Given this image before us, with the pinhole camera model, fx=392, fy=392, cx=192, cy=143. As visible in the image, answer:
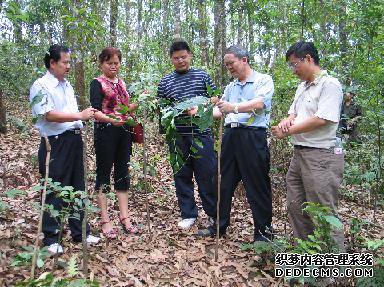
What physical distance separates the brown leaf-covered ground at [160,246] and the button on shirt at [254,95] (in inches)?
46.3

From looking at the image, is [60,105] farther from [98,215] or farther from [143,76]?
[98,215]

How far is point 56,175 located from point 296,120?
220 cm

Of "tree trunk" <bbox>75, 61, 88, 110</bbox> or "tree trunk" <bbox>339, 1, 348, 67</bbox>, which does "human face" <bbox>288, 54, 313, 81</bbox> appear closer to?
"tree trunk" <bbox>75, 61, 88, 110</bbox>

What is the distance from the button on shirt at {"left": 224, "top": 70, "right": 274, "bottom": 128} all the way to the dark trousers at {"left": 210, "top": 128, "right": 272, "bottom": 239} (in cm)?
9

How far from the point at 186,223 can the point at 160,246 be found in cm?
59

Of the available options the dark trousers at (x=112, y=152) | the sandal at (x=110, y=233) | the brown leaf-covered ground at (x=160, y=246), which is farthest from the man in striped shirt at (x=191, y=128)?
the sandal at (x=110, y=233)

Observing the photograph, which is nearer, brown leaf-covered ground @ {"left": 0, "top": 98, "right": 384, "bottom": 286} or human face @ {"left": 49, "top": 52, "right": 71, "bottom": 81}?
brown leaf-covered ground @ {"left": 0, "top": 98, "right": 384, "bottom": 286}

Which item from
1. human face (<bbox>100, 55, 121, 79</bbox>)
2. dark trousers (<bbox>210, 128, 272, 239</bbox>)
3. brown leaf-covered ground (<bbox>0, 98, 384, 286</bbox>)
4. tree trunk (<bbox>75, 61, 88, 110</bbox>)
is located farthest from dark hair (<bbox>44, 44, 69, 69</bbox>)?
tree trunk (<bbox>75, 61, 88, 110</bbox>)

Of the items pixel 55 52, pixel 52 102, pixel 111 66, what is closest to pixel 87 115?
pixel 52 102

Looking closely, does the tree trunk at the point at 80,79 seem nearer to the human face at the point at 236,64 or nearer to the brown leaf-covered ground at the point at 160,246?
the brown leaf-covered ground at the point at 160,246

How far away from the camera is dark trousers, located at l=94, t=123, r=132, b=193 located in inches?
157

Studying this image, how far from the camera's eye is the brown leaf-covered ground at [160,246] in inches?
132

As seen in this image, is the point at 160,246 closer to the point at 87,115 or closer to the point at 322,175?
the point at 87,115

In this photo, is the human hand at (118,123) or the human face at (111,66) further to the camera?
the human face at (111,66)
